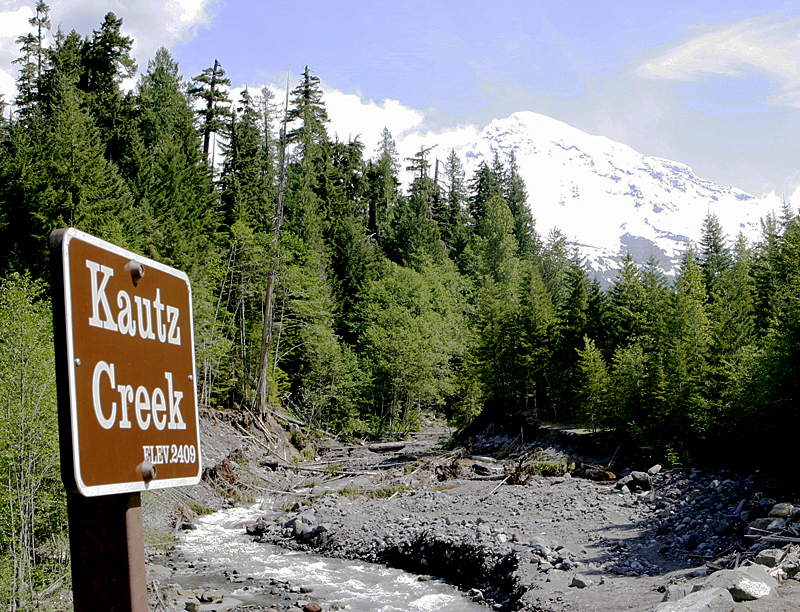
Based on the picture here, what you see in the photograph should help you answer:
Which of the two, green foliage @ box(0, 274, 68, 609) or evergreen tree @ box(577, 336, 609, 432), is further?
evergreen tree @ box(577, 336, 609, 432)

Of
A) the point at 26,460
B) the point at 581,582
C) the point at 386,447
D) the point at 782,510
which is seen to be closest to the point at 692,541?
the point at 782,510

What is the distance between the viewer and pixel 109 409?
1775 millimetres

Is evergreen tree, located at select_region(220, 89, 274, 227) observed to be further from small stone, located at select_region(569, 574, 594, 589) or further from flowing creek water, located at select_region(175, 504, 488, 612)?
small stone, located at select_region(569, 574, 594, 589)

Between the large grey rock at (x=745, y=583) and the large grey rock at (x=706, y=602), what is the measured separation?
0.95ft

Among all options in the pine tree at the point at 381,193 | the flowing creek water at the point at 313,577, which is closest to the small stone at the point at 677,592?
the flowing creek water at the point at 313,577

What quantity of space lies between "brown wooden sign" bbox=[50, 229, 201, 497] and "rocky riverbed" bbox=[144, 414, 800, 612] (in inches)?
337

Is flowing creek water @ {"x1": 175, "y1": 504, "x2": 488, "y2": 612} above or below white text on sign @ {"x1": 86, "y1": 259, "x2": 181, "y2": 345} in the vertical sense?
below

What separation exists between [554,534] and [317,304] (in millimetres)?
22905

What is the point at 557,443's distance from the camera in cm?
2895

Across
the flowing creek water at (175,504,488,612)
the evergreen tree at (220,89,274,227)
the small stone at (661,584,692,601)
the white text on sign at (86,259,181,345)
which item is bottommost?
the flowing creek water at (175,504,488,612)

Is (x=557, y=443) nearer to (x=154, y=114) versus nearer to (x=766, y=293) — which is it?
(x=766, y=293)

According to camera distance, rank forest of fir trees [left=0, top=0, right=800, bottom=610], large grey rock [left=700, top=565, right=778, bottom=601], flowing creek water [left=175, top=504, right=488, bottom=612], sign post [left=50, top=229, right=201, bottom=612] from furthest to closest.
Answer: forest of fir trees [left=0, top=0, right=800, bottom=610], flowing creek water [left=175, top=504, right=488, bottom=612], large grey rock [left=700, top=565, right=778, bottom=601], sign post [left=50, top=229, right=201, bottom=612]

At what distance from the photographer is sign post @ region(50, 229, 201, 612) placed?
1646 millimetres

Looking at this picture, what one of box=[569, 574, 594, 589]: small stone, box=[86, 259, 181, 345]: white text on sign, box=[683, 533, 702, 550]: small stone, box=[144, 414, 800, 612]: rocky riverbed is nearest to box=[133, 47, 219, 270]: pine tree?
box=[144, 414, 800, 612]: rocky riverbed
